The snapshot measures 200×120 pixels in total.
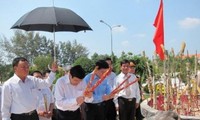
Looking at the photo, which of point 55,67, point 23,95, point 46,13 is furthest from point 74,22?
point 23,95

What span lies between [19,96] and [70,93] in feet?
2.36

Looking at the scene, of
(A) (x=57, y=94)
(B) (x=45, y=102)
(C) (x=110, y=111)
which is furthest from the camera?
(C) (x=110, y=111)

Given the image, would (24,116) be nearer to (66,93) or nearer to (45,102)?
(66,93)

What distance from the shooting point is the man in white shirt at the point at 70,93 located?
3924mm

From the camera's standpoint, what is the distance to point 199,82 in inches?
219

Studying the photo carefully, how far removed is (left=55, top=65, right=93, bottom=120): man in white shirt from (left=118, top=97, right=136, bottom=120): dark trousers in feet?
6.19

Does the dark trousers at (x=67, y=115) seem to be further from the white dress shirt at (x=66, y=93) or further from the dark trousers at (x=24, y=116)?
the dark trousers at (x=24, y=116)

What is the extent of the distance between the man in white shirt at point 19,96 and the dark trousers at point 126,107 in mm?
2556

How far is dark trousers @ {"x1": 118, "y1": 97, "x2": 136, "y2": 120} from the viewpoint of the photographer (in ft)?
20.0

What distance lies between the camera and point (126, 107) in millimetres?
6117

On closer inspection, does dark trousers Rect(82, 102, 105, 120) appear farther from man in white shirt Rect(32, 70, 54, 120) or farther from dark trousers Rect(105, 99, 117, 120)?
dark trousers Rect(105, 99, 117, 120)

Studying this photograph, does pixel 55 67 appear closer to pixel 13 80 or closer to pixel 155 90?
pixel 13 80

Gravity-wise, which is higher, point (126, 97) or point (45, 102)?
point (45, 102)

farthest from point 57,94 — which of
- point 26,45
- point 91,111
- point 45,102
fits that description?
point 26,45
